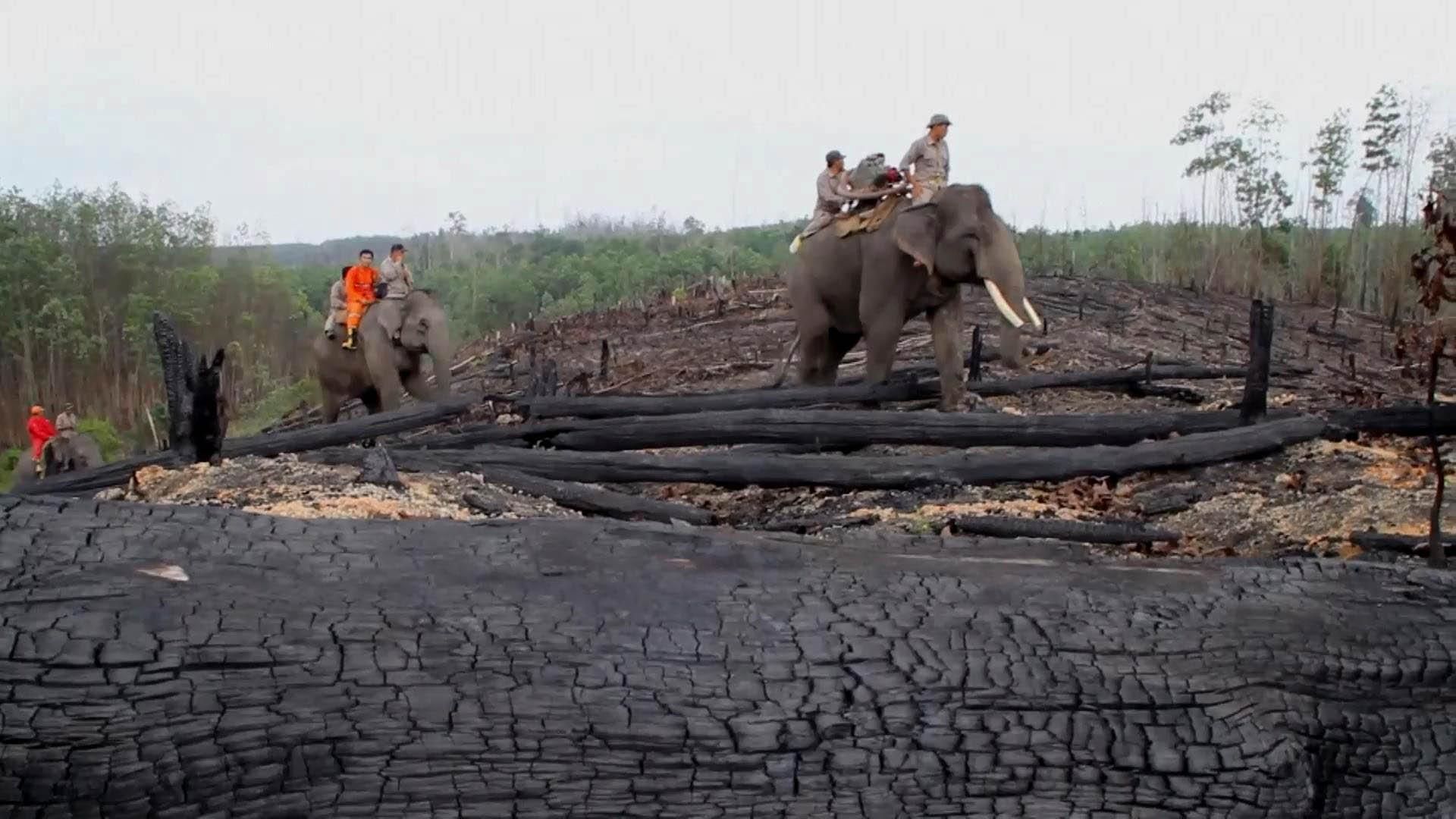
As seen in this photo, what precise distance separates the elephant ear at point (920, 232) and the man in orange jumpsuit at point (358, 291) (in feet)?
19.7

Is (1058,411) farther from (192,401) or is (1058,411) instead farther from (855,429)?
(192,401)

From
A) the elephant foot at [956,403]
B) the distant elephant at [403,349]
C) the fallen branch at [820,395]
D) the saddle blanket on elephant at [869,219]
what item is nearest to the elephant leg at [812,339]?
the saddle blanket on elephant at [869,219]

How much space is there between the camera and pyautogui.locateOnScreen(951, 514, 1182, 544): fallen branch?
5.02 metres

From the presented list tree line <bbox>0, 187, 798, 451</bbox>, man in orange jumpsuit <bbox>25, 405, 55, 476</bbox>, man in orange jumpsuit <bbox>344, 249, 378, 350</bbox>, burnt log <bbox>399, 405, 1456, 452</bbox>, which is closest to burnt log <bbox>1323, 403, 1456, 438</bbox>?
burnt log <bbox>399, 405, 1456, 452</bbox>

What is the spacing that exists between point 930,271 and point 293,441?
484cm

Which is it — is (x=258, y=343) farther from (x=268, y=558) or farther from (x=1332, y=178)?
(x=268, y=558)

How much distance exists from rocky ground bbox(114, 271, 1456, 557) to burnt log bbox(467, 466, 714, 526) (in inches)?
4.9

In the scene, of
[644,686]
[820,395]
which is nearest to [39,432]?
[820,395]

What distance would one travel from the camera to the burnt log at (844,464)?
650 centimetres

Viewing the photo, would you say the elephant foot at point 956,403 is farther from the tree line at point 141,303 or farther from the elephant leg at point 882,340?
the tree line at point 141,303

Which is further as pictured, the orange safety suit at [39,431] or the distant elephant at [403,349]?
the orange safety suit at [39,431]

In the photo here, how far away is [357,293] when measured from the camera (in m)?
12.7

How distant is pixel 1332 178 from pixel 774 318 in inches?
648

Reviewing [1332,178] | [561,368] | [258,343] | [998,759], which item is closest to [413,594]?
[998,759]
